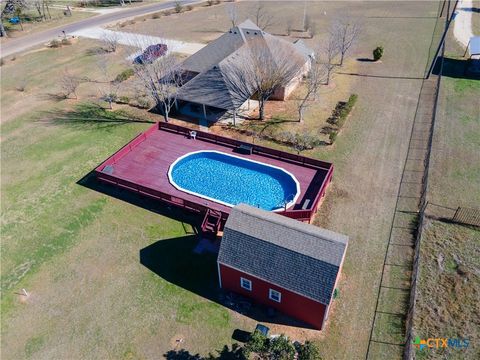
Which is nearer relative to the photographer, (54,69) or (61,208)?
(61,208)

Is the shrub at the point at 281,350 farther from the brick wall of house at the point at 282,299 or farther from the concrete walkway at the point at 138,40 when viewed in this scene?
the concrete walkway at the point at 138,40

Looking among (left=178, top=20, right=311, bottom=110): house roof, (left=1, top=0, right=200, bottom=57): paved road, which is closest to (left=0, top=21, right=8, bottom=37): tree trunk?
(left=1, top=0, right=200, bottom=57): paved road

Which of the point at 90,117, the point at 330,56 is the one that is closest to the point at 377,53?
the point at 330,56

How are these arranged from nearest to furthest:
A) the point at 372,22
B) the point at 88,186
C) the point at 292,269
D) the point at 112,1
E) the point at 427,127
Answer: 1. the point at 292,269
2. the point at 88,186
3. the point at 427,127
4. the point at 372,22
5. the point at 112,1

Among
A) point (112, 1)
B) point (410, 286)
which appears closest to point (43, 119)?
point (410, 286)

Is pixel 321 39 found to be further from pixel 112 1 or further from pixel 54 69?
pixel 112 1

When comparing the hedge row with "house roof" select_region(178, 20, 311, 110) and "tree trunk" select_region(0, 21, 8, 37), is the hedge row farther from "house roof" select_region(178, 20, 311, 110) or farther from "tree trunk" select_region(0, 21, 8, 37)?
"tree trunk" select_region(0, 21, 8, 37)

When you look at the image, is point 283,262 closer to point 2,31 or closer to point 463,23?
point 463,23

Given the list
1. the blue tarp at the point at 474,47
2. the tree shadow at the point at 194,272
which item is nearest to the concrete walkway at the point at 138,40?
the tree shadow at the point at 194,272
